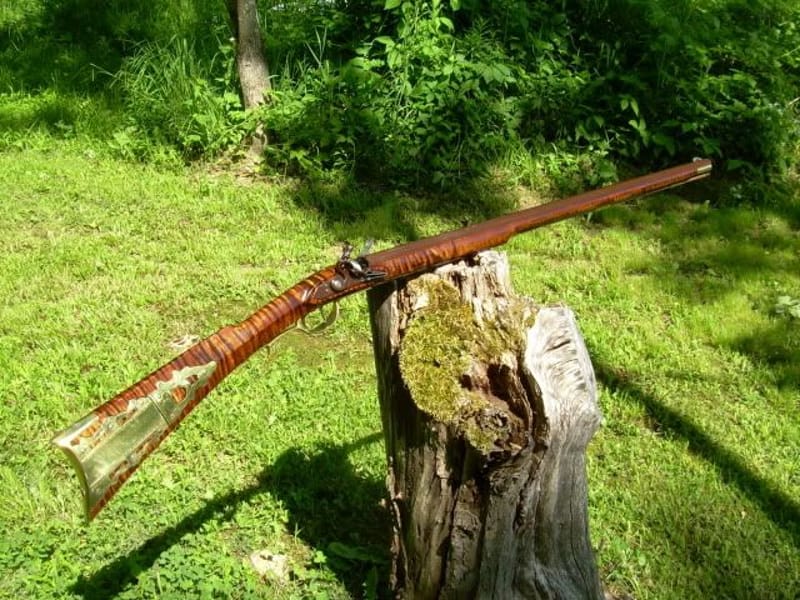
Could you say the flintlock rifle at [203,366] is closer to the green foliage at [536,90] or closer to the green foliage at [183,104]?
the green foliage at [536,90]

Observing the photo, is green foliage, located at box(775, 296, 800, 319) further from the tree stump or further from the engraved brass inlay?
the engraved brass inlay

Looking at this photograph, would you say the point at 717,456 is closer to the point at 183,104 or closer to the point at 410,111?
the point at 410,111

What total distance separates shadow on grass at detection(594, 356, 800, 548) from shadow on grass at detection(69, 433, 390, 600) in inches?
57.7

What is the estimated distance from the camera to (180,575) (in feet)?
10.3

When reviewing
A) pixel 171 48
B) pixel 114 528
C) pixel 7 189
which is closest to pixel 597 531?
pixel 114 528

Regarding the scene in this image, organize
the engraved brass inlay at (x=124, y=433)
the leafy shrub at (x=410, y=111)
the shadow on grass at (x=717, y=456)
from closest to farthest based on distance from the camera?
the engraved brass inlay at (x=124, y=433) → the shadow on grass at (x=717, y=456) → the leafy shrub at (x=410, y=111)

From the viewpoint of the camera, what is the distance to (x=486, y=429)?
2.36m

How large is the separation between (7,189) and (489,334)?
17.7 feet

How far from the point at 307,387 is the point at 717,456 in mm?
2115

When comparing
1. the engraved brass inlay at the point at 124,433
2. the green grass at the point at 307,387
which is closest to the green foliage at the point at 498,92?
the green grass at the point at 307,387

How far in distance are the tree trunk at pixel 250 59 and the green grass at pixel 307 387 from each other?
0.74m

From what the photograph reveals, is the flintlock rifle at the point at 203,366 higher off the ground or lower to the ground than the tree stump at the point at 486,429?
higher

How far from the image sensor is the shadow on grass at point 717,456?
3.63 m

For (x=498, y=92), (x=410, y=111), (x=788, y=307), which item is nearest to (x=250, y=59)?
(x=410, y=111)
